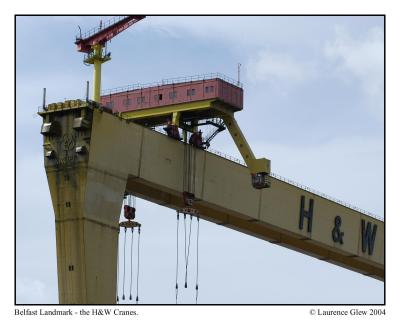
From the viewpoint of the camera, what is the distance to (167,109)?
62344 millimetres

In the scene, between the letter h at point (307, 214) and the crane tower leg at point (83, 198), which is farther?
the letter h at point (307, 214)

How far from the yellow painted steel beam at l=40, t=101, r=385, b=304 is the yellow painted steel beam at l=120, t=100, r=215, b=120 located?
1890 millimetres

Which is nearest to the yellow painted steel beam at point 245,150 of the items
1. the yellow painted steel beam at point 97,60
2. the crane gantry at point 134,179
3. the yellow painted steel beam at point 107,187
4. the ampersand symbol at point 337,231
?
the crane gantry at point 134,179

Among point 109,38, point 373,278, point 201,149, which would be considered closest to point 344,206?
point 373,278

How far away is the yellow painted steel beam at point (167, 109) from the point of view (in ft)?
202

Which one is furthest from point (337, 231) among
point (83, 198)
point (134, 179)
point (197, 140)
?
point (83, 198)

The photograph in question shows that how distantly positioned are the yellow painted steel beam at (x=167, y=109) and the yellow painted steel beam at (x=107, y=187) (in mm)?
1890

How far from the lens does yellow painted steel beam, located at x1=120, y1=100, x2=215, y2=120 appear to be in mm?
61531

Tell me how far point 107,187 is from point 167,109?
729 cm

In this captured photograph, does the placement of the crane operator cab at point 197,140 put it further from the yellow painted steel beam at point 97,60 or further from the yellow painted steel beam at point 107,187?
the yellow painted steel beam at point 97,60

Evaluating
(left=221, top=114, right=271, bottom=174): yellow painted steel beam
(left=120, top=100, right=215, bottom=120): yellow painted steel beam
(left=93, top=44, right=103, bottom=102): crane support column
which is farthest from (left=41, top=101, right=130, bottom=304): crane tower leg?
(left=221, top=114, right=271, bottom=174): yellow painted steel beam

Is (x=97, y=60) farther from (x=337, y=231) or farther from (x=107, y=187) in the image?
(x=337, y=231)

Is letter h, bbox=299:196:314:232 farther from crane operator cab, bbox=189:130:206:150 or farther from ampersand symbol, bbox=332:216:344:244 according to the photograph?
crane operator cab, bbox=189:130:206:150

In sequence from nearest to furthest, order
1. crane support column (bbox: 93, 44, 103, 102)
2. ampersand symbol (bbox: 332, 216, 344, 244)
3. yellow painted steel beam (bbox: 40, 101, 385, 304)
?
yellow painted steel beam (bbox: 40, 101, 385, 304)
crane support column (bbox: 93, 44, 103, 102)
ampersand symbol (bbox: 332, 216, 344, 244)
